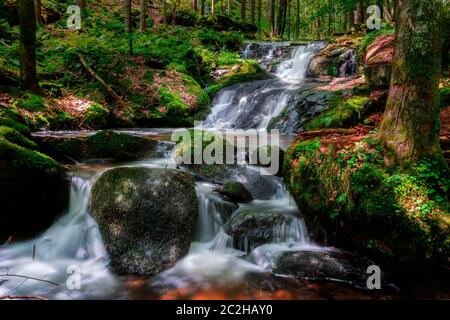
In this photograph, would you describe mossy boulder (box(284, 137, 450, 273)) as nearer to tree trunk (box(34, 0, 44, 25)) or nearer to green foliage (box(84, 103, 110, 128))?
green foliage (box(84, 103, 110, 128))

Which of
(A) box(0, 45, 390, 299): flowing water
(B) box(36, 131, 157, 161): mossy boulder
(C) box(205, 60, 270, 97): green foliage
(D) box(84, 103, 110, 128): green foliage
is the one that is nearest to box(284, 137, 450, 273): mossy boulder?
(A) box(0, 45, 390, 299): flowing water

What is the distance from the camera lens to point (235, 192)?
6273 millimetres

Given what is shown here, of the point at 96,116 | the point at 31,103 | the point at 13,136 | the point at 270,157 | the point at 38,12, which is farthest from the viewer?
the point at 38,12

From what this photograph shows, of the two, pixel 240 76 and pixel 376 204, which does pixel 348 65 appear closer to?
pixel 240 76

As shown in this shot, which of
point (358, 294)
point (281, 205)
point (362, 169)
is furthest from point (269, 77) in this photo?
point (358, 294)

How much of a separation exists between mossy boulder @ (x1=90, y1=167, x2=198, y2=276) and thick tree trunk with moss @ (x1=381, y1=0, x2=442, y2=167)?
312cm

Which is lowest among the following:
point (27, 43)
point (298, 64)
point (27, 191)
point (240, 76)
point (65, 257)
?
point (65, 257)

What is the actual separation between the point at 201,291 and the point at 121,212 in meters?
1.62

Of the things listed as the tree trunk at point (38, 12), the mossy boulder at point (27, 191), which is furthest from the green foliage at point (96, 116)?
the tree trunk at point (38, 12)

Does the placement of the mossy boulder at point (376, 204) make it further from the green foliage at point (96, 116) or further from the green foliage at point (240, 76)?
the green foliage at point (240, 76)

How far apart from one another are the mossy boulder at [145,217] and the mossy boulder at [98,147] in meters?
2.53

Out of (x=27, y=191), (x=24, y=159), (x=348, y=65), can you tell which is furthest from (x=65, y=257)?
(x=348, y=65)

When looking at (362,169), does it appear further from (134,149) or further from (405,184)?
(134,149)

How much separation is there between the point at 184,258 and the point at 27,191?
8.97 feet
